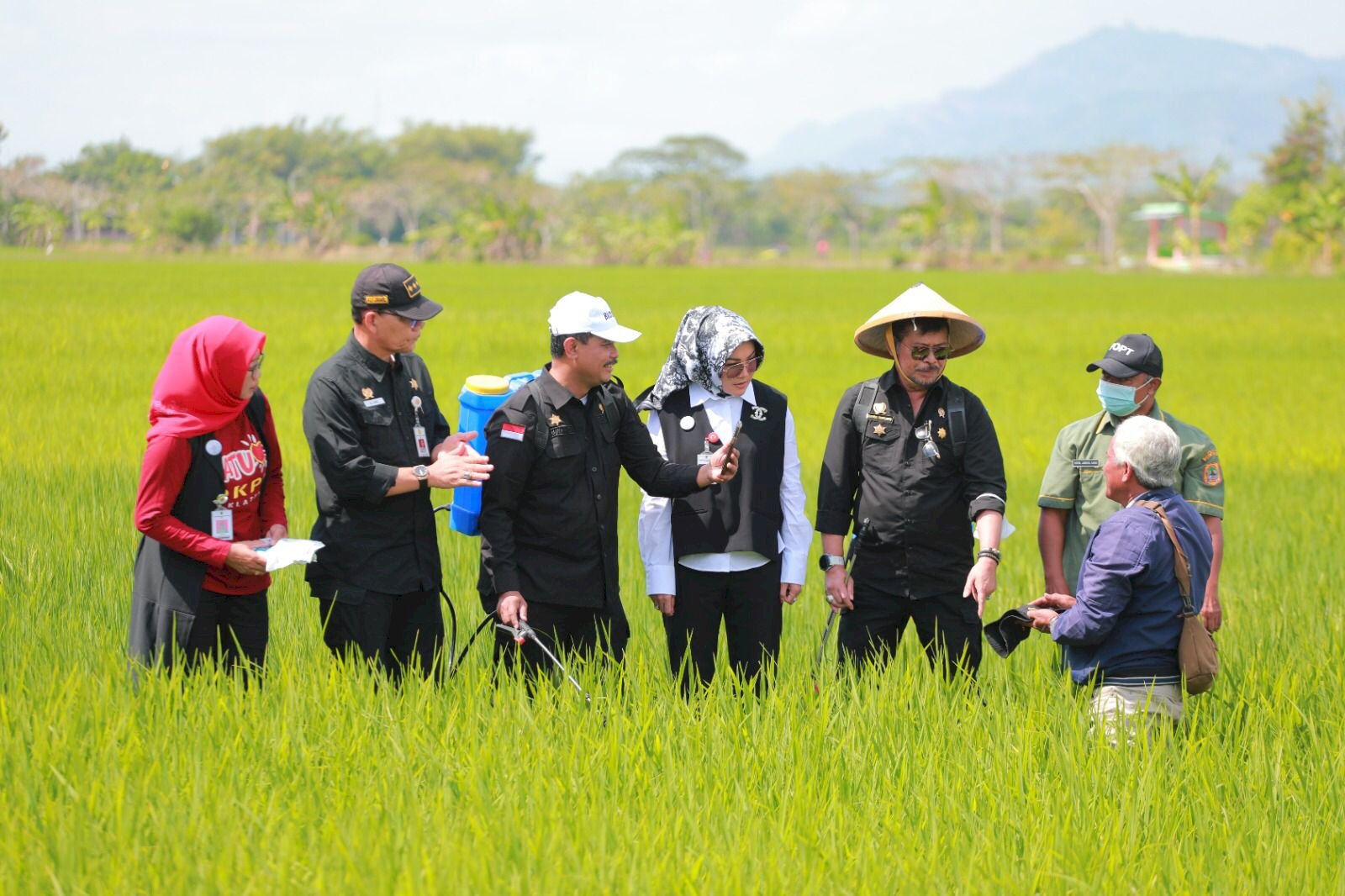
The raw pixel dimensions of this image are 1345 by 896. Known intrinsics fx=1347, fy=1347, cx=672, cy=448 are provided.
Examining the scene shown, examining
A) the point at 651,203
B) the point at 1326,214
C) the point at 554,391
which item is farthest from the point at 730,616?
the point at 651,203

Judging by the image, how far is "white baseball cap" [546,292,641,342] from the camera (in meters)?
4.13

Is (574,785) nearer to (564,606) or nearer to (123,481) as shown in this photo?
(564,606)

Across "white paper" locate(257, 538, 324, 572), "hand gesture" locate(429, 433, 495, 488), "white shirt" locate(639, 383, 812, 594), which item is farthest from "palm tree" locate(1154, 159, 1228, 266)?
"white paper" locate(257, 538, 324, 572)

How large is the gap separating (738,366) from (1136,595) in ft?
4.61

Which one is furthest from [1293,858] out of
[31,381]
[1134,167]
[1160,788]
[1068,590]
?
[1134,167]

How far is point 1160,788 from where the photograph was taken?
11.3ft

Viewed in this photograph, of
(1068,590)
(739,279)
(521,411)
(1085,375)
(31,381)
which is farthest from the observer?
(739,279)

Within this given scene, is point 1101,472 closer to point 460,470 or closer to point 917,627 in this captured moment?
point 917,627

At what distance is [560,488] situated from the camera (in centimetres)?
432

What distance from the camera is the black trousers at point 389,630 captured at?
4348mm

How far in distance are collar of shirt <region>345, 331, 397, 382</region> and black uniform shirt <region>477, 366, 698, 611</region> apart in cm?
39

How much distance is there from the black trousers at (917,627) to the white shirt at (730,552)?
248mm

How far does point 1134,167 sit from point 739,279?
63504 millimetres

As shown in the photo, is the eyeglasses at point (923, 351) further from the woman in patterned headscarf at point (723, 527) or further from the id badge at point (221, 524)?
the id badge at point (221, 524)
